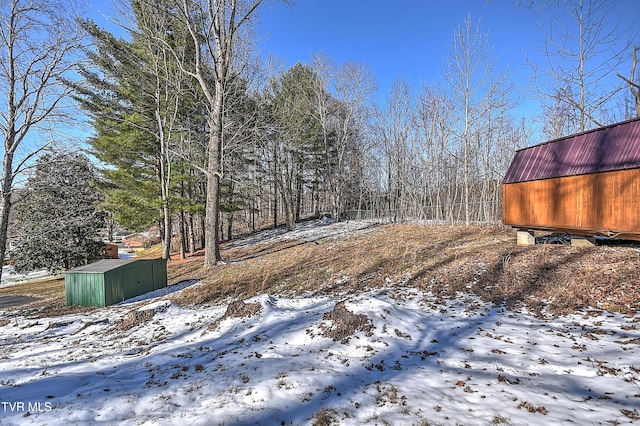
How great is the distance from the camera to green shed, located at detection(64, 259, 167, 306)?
941 cm

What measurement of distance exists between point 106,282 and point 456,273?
10.1 m

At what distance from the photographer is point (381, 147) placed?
2584cm

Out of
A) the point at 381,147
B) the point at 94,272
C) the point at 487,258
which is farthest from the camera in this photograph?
the point at 381,147

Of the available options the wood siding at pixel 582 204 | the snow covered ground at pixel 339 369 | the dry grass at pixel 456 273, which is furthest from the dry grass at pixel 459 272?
the snow covered ground at pixel 339 369

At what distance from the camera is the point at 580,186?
297 inches

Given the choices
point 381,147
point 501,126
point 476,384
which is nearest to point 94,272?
point 476,384

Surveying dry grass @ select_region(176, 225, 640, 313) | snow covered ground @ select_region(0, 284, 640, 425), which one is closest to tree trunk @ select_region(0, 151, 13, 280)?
snow covered ground @ select_region(0, 284, 640, 425)

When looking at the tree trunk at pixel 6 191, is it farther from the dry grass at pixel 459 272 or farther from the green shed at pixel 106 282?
the dry grass at pixel 459 272

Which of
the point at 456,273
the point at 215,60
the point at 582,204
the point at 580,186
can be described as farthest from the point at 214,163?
the point at 582,204

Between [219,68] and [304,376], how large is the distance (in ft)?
37.9

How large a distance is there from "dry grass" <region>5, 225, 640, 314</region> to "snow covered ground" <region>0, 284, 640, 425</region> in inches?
33.9

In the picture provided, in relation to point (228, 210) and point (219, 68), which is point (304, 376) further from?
point (228, 210)

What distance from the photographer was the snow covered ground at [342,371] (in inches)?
106

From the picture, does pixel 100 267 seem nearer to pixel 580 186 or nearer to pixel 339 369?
pixel 339 369
